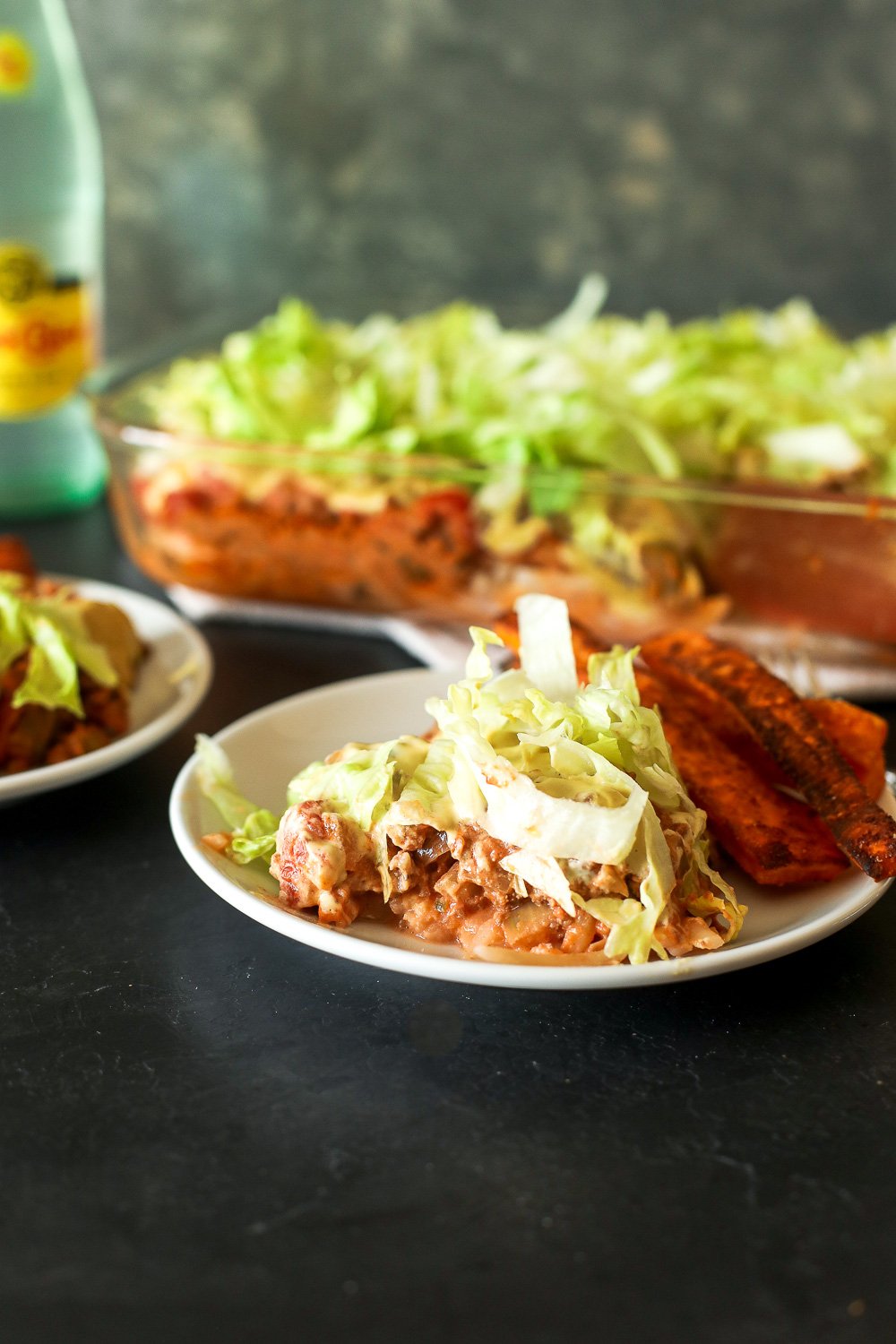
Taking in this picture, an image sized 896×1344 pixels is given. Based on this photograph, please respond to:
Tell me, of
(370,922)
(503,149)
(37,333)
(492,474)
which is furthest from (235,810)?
(503,149)

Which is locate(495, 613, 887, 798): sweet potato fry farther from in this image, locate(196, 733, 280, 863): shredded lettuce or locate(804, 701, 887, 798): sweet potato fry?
locate(196, 733, 280, 863): shredded lettuce

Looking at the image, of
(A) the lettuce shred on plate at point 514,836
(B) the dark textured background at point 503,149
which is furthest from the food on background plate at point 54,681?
(B) the dark textured background at point 503,149

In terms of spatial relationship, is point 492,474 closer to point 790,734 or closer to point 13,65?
point 790,734

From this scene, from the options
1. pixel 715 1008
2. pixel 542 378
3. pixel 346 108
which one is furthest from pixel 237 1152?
pixel 346 108

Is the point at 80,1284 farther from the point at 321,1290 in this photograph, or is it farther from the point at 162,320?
the point at 162,320

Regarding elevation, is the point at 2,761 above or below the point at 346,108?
below

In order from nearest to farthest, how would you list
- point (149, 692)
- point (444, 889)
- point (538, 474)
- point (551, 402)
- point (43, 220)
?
point (444, 889)
point (149, 692)
point (538, 474)
point (551, 402)
point (43, 220)
